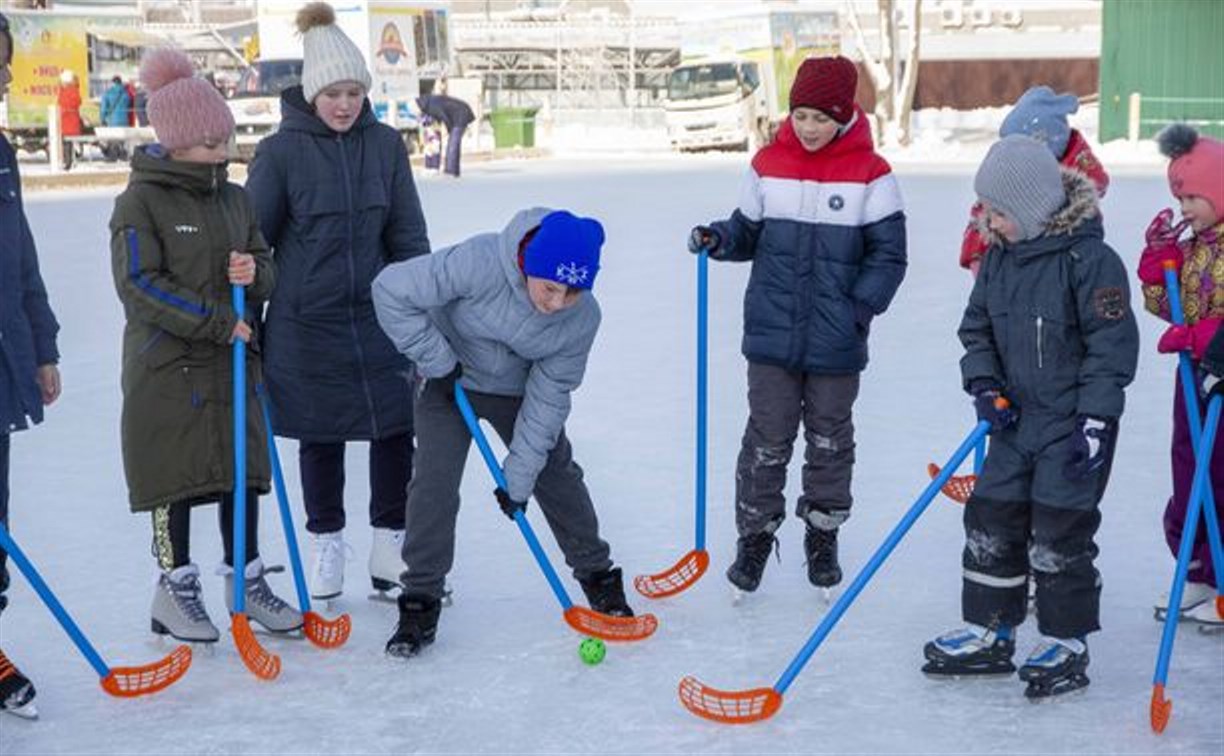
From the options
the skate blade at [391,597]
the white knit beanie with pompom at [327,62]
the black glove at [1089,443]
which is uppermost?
the white knit beanie with pompom at [327,62]

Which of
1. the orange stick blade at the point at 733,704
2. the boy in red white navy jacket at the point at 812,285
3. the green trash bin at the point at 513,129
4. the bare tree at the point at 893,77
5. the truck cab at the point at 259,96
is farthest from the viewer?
the green trash bin at the point at 513,129

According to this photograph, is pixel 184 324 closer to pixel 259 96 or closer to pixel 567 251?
pixel 567 251

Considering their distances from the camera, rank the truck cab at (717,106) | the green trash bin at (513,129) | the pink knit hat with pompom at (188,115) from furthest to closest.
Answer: the green trash bin at (513,129) → the truck cab at (717,106) → the pink knit hat with pompom at (188,115)

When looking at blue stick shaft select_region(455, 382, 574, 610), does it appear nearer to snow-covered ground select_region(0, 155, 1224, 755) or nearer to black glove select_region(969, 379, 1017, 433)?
snow-covered ground select_region(0, 155, 1224, 755)

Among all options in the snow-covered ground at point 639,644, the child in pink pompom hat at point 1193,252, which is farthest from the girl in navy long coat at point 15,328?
the child in pink pompom hat at point 1193,252

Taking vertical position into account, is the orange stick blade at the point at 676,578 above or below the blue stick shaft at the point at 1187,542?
below

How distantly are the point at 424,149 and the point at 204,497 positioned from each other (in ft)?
67.3

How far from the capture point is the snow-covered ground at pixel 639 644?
3.41m

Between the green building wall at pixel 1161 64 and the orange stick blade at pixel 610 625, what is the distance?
25.3 m

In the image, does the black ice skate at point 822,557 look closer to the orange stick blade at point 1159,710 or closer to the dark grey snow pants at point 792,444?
the dark grey snow pants at point 792,444

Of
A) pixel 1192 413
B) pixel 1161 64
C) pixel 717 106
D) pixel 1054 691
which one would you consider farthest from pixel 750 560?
pixel 717 106

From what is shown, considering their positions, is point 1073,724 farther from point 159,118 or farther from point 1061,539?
point 159,118

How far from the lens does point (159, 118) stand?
3.67 m

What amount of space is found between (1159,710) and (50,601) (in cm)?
Answer: 235
